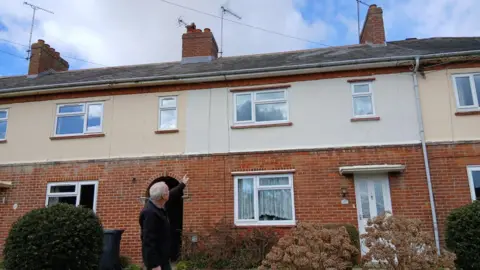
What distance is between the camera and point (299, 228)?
21.2 ft

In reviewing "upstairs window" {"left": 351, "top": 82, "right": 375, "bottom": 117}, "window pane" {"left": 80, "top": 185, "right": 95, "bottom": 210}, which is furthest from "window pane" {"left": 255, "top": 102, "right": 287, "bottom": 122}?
"window pane" {"left": 80, "top": 185, "right": 95, "bottom": 210}

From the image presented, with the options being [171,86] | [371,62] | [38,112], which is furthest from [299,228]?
[38,112]

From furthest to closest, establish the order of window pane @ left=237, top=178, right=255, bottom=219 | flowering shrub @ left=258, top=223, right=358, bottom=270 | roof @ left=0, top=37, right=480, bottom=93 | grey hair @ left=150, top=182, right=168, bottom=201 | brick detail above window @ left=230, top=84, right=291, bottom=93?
roof @ left=0, top=37, right=480, bottom=93 < brick detail above window @ left=230, top=84, right=291, bottom=93 < window pane @ left=237, top=178, right=255, bottom=219 < flowering shrub @ left=258, top=223, right=358, bottom=270 < grey hair @ left=150, top=182, right=168, bottom=201

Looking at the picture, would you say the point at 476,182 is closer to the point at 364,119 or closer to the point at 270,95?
the point at 364,119

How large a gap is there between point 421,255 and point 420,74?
6.59 metres

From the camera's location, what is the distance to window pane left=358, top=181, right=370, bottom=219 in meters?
10.5

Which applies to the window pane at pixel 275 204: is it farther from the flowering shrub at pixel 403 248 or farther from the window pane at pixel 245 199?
the flowering shrub at pixel 403 248

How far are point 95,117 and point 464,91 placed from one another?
10853 mm

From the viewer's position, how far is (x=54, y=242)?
731 centimetres

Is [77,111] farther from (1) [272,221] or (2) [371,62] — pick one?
(2) [371,62]

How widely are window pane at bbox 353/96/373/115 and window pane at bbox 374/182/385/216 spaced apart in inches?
79.6

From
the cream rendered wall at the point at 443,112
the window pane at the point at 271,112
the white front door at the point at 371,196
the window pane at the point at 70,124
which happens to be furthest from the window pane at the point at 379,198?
the window pane at the point at 70,124

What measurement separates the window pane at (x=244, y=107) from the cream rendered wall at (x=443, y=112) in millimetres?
4777

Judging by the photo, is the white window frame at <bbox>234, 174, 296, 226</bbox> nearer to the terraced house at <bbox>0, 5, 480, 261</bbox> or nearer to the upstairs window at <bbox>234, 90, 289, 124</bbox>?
the terraced house at <bbox>0, 5, 480, 261</bbox>
